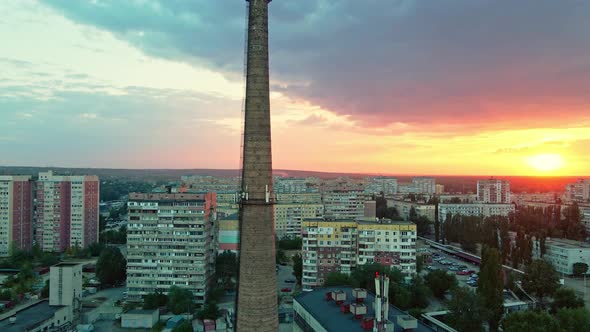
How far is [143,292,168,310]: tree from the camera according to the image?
84.7 feet

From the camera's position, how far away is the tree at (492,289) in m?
22.0

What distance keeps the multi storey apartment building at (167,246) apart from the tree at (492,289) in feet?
52.4

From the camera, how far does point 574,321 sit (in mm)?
17594

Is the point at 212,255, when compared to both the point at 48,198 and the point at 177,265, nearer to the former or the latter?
the point at 177,265

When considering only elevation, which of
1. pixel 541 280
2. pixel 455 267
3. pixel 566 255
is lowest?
pixel 455 267

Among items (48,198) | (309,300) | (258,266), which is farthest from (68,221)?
(258,266)

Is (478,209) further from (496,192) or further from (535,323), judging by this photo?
(535,323)

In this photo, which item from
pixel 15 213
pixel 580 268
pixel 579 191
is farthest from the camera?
pixel 579 191

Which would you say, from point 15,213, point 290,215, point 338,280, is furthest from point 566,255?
point 15,213

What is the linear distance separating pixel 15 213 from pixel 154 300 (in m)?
24.2

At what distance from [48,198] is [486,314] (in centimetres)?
4064

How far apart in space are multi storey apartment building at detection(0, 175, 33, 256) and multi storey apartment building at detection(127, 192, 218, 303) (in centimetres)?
2027

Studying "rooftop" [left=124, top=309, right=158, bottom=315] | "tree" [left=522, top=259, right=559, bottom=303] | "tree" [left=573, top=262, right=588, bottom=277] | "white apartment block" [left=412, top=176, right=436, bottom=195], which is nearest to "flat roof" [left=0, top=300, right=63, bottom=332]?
"rooftop" [left=124, top=309, right=158, bottom=315]

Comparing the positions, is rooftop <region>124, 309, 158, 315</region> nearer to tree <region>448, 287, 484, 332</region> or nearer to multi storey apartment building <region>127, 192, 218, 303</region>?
multi storey apartment building <region>127, 192, 218, 303</region>
